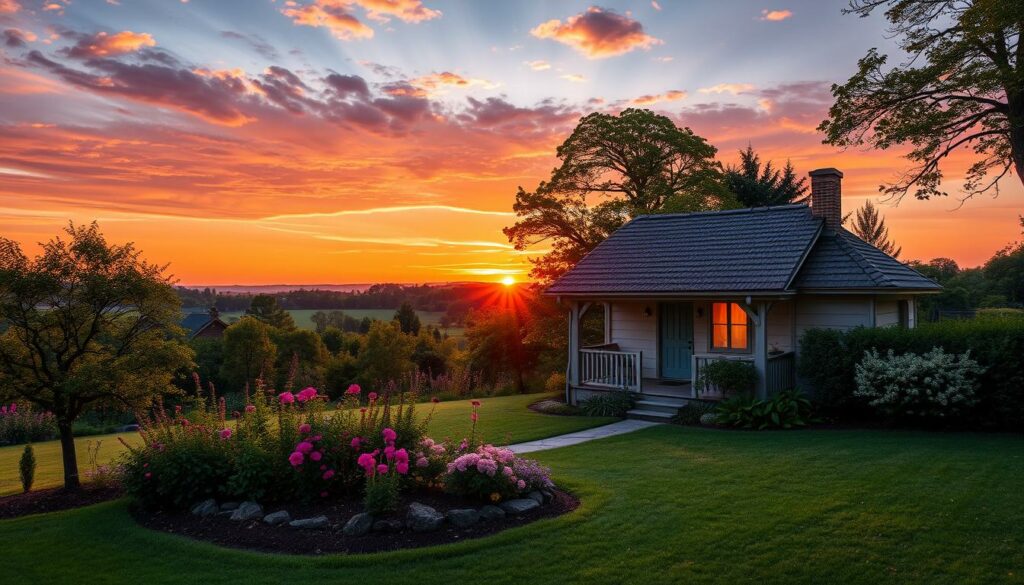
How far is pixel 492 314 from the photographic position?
32812 mm

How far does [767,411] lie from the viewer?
12859 millimetres

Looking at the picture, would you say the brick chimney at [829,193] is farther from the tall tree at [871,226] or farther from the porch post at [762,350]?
the tall tree at [871,226]

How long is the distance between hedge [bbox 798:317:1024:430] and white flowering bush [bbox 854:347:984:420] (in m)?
0.24

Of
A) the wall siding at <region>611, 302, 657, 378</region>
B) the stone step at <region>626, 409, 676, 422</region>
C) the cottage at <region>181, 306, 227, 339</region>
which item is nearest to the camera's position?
the stone step at <region>626, 409, 676, 422</region>

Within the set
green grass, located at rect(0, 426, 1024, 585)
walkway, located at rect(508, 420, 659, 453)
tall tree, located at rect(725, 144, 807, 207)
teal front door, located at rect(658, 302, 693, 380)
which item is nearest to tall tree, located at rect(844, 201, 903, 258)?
tall tree, located at rect(725, 144, 807, 207)

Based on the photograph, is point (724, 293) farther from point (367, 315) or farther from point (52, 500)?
point (367, 315)

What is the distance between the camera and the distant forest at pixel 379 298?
5069cm

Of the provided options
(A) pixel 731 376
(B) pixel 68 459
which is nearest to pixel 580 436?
(A) pixel 731 376

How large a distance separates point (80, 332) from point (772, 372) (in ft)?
42.5

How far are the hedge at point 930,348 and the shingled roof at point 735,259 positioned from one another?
4.34ft

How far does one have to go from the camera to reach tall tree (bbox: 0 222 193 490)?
28.1 ft

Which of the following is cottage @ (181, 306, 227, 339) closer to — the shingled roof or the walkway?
the shingled roof

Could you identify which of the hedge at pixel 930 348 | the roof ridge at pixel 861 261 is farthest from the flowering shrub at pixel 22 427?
the roof ridge at pixel 861 261

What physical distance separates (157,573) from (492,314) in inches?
1073
